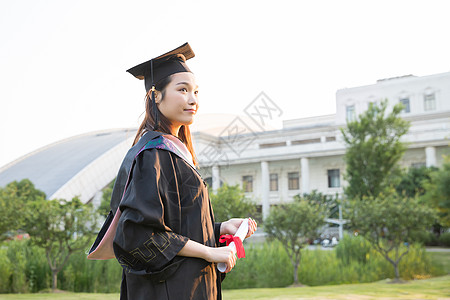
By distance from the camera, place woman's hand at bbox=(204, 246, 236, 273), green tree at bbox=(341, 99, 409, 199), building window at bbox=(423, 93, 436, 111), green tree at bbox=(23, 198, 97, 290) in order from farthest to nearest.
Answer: building window at bbox=(423, 93, 436, 111) < green tree at bbox=(341, 99, 409, 199) < green tree at bbox=(23, 198, 97, 290) < woman's hand at bbox=(204, 246, 236, 273)

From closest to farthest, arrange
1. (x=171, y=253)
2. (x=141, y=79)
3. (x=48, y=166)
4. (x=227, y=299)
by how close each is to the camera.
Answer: (x=171, y=253), (x=141, y=79), (x=227, y=299), (x=48, y=166)

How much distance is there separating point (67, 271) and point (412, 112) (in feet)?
121

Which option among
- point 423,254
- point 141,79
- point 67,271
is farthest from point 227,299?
point 423,254

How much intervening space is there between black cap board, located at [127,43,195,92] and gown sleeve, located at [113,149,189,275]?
0.47 m

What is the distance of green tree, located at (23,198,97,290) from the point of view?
Answer: 975 centimetres

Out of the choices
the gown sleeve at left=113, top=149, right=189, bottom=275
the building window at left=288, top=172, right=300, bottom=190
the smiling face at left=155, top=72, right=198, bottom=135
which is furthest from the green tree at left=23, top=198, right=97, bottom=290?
the building window at left=288, top=172, right=300, bottom=190

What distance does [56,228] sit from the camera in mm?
9852

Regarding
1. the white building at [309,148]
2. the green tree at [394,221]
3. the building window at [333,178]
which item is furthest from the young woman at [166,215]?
the building window at [333,178]

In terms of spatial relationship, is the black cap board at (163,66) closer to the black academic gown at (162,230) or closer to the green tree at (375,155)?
the black academic gown at (162,230)

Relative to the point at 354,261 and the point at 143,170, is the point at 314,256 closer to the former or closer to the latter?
the point at 354,261

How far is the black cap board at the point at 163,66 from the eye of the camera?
1.95 m

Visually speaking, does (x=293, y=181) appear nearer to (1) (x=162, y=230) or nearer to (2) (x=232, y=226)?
(2) (x=232, y=226)

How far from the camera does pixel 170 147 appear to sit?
1.74 metres

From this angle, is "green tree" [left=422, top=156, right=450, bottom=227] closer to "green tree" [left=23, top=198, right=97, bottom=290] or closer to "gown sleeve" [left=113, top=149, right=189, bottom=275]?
"green tree" [left=23, top=198, right=97, bottom=290]
